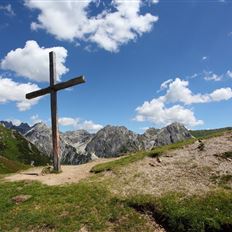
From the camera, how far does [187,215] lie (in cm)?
1791

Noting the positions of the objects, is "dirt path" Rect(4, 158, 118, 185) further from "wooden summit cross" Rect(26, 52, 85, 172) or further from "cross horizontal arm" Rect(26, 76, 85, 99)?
"cross horizontal arm" Rect(26, 76, 85, 99)

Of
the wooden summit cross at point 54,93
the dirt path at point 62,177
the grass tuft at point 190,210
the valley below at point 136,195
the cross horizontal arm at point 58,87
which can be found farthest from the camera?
the wooden summit cross at point 54,93

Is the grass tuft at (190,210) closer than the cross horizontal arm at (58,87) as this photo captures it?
Yes

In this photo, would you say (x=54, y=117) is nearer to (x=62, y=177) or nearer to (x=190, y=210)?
(x=62, y=177)

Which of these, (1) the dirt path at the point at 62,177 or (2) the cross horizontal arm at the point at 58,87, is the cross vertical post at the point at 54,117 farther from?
(1) the dirt path at the point at 62,177

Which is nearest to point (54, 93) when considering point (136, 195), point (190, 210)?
point (136, 195)

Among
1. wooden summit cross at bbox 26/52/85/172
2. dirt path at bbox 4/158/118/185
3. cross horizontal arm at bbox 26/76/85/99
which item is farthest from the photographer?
wooden summit cross at bbox 26/52/85/172

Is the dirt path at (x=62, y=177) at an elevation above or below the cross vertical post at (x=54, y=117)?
below

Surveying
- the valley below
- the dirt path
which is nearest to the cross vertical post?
the dirt path

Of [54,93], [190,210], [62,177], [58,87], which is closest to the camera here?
[190,210]

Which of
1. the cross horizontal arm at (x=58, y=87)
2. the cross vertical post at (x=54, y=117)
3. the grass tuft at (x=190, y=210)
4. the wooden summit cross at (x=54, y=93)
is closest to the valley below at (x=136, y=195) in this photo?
the grass tuft at (x=190, y=210)

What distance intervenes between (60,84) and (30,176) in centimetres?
888

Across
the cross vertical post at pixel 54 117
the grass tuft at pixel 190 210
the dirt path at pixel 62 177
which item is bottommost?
the grass tuft at pixel 190 210

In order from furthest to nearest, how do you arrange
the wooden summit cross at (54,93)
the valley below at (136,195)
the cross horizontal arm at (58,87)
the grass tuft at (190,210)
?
the wooden summit cross at (54,93) < the cross horizontal arm at (58,87) < the valley below at (136,195) < the grass tuft at (190,210)
